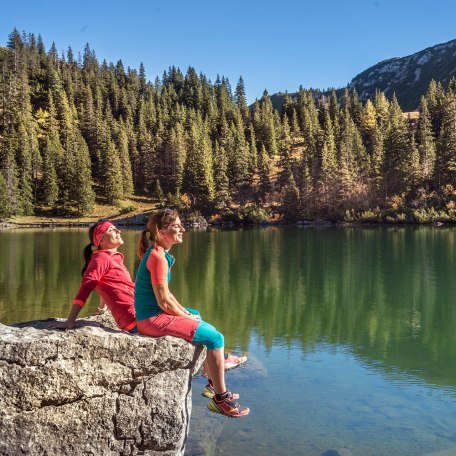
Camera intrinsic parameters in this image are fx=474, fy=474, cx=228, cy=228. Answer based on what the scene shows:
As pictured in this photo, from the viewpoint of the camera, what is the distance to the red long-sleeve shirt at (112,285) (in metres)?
5.83

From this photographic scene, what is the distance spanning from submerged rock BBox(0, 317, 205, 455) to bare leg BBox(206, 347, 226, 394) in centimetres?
27

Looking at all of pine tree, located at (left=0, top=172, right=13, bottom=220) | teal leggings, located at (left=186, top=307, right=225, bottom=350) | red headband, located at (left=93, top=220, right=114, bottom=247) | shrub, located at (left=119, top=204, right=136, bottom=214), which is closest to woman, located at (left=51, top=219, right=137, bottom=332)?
red headband, located at (left=93, top=220, right=114, bottom=247)

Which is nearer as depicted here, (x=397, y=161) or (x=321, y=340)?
(x=321, y=340)

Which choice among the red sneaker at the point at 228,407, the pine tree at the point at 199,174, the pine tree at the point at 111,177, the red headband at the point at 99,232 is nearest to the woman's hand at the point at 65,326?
the red headband at the point at 99,232

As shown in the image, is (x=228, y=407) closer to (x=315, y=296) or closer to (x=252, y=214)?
(x=315, y=296)

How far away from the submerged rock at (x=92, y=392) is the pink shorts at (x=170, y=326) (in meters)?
0.10

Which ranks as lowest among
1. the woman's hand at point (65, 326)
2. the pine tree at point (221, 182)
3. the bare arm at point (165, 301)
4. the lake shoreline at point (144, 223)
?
the woman's hand at point (65, 326)

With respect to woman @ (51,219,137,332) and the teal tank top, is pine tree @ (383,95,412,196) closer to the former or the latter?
woman @ (51,219,137,332)

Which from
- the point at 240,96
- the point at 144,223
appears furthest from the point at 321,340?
the point at 240,96

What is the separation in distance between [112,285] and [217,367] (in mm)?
1698

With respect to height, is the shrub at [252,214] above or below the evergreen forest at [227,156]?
below

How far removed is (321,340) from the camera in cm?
1340

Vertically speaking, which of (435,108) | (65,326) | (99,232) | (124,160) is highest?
(435,108)

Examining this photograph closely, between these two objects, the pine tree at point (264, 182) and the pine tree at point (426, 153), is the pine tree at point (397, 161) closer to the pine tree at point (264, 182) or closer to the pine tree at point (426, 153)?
the pine tree at point (426, 153)
